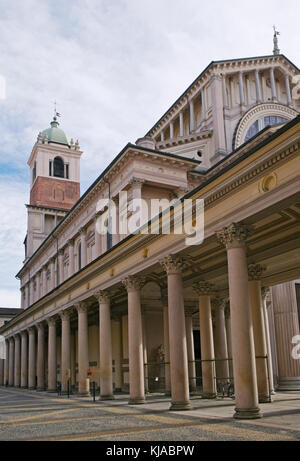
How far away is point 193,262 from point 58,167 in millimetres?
49333

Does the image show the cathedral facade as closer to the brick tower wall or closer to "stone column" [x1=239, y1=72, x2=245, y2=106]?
"stone column" [x1=239, y1=72, x2=245, y2=106]

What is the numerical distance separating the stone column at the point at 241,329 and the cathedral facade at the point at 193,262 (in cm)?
3

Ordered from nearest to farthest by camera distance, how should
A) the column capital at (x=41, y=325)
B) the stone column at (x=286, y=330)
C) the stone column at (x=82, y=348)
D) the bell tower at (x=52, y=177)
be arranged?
the stone column at (x=82, y=348), the stone column at (x=286, y=330), the column capital at (x=41, y=325), the bell tower at (x=52, y=177)

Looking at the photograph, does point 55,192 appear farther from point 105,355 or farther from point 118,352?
point 105,355

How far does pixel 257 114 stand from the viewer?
35000 mm

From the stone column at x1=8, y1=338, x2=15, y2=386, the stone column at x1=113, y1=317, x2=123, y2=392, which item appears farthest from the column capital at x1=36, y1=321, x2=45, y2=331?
the stone column at x1=8, y1=338, x2=15, y2=386

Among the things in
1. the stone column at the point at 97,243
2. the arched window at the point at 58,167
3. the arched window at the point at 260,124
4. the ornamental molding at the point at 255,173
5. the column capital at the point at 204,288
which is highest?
the arched window at the point at 58,167

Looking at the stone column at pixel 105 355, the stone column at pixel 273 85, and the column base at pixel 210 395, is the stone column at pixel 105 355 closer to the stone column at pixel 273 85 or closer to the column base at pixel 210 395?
the column base at pixel 210 395

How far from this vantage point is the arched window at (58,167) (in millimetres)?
66062

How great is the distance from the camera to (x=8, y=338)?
177ft

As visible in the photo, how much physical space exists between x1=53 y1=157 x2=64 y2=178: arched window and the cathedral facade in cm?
1645

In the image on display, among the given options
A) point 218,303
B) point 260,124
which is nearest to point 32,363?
point 218,303

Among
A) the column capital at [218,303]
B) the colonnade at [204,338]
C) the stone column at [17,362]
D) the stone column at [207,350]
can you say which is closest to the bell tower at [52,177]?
the stone column at [17,362]

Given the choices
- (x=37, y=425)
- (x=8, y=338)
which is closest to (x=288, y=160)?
(x=37, y=425)
